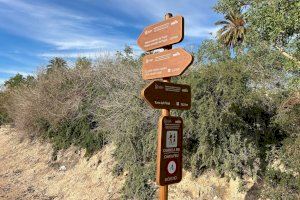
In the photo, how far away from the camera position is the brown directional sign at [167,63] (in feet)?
17.9

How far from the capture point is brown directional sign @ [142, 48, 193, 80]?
5453 millimetres

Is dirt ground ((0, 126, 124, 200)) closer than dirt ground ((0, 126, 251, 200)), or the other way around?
dirt ground ((0, 126, 251, 200))

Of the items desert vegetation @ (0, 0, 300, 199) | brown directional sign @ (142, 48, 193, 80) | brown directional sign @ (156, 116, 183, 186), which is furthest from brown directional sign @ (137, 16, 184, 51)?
desert vegetation @ (0, 0, 300, 199)

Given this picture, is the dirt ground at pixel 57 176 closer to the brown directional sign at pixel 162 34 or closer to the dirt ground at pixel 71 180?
the dirt ground at pixel 71 180

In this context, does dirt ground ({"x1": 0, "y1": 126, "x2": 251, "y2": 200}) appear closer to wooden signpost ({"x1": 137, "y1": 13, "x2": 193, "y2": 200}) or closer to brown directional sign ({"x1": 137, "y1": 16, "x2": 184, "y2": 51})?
wooden signpost ({"x1": 137, "y1": 13, "x2": 193, "y2": 200})

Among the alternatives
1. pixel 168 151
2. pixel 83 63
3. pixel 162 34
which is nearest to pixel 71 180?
pixel 83 63

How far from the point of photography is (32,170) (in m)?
15.5

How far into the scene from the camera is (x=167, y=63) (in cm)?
571

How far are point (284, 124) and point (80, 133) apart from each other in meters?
10.00

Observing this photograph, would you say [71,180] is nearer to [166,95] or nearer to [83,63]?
[83,63]

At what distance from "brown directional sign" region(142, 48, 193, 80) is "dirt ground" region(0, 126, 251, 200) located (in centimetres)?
416

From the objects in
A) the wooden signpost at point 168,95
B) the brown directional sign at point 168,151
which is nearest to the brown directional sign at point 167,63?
the wooden signpost at point 168,95

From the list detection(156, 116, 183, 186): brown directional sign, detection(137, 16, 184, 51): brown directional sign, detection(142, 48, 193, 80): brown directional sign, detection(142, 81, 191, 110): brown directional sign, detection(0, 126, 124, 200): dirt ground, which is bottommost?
detection(0, 126, 124, 200): dirt ground

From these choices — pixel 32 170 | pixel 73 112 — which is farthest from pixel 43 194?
pixel 73 112
